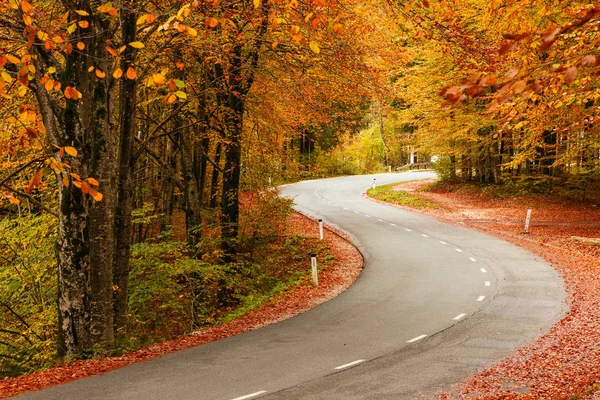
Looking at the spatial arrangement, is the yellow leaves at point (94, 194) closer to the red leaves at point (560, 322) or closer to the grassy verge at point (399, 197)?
the red leaves at point (560, 322)

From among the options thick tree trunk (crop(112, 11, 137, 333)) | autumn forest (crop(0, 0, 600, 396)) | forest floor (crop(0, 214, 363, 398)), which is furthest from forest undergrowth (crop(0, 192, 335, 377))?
thick tree trunk (crop(112, 11, 137, 333))

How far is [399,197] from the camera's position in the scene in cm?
3591

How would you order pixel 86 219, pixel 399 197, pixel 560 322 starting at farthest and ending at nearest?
pixel 399 197
pixel 560 322
pixel 86 219

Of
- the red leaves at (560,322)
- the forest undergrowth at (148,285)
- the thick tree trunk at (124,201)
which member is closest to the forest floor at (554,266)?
the red leaves at (560,322)

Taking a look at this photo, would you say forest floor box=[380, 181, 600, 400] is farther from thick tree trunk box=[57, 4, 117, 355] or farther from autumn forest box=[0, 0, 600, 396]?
thick tree trunk box=[57, 4, 117, 355]

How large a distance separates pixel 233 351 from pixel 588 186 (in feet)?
89.8

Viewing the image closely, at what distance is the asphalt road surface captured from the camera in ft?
25.1

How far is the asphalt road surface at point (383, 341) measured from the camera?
7.65 metres

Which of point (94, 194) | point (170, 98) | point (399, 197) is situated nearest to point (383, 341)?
point (170, 98)

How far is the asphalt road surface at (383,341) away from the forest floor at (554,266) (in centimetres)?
→ 43

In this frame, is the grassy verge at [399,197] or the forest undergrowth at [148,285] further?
the grassy verge at [399,197]

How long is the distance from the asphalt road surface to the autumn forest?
2507 mm

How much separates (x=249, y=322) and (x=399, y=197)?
83.7 ft

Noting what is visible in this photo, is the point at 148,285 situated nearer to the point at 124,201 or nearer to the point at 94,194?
the point at 124,201
